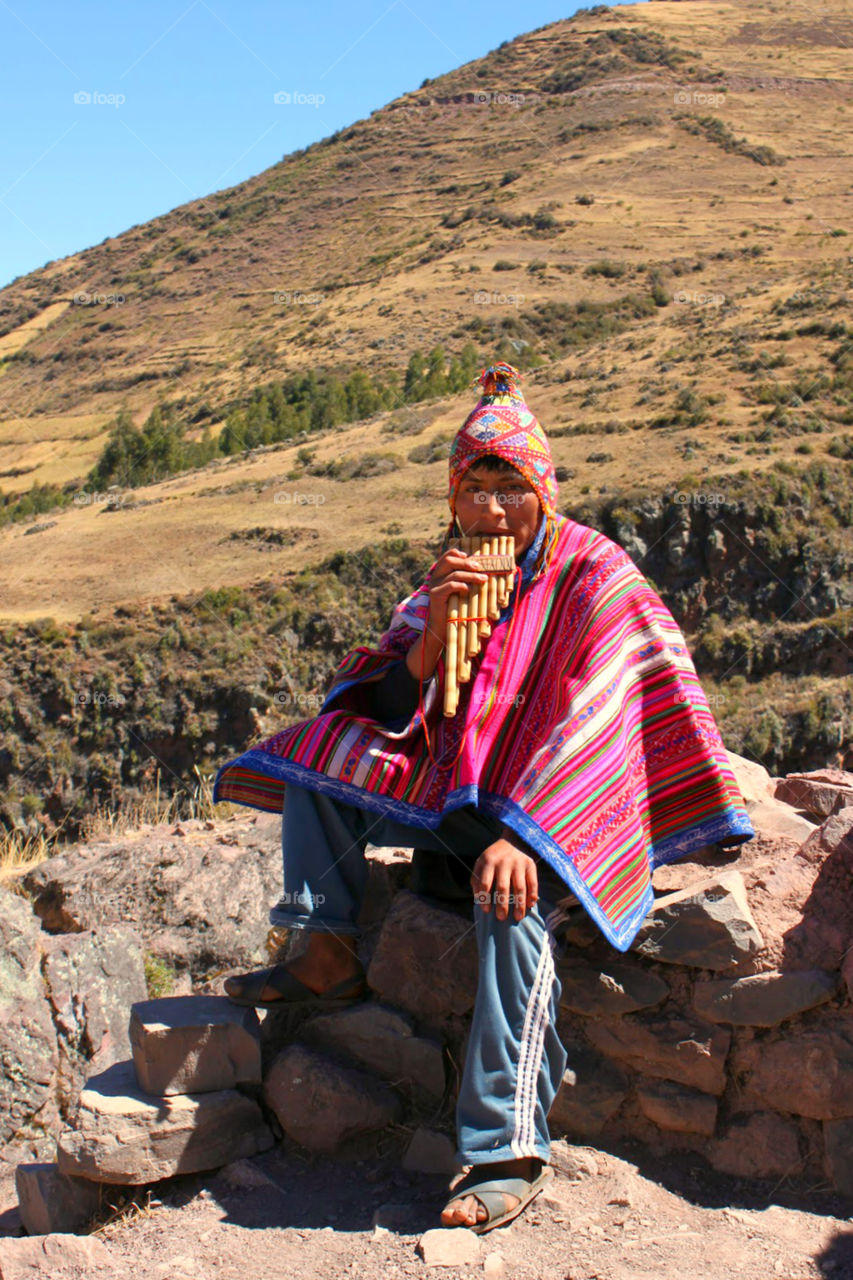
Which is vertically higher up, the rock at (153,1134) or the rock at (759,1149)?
the rock at (153,1134)

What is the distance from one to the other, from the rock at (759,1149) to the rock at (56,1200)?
1606 mm

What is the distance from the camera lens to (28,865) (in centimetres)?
573

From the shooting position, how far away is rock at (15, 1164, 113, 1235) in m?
2.85

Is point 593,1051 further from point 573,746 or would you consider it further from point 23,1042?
point 23,1042

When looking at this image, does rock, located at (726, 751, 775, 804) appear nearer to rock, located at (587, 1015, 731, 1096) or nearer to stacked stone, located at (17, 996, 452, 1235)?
rock, located at (587, 1015, 731, 1096)

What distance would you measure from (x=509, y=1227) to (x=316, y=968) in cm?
87

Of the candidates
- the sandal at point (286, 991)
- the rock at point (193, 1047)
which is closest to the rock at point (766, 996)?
the sandal at point (286, 991)

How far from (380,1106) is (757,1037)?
102 centimetres

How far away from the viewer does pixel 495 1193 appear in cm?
255

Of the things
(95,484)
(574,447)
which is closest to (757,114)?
(95,484)

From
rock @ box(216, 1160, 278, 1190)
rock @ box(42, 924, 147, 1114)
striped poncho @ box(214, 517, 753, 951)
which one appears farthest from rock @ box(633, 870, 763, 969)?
rock @ box(42, 924, 147, 1114)

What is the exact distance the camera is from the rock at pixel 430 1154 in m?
2.90

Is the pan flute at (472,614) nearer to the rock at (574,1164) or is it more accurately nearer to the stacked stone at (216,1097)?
the stacked stone at (216,1097)

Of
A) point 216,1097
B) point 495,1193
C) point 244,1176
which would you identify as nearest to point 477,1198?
point 495,1193
